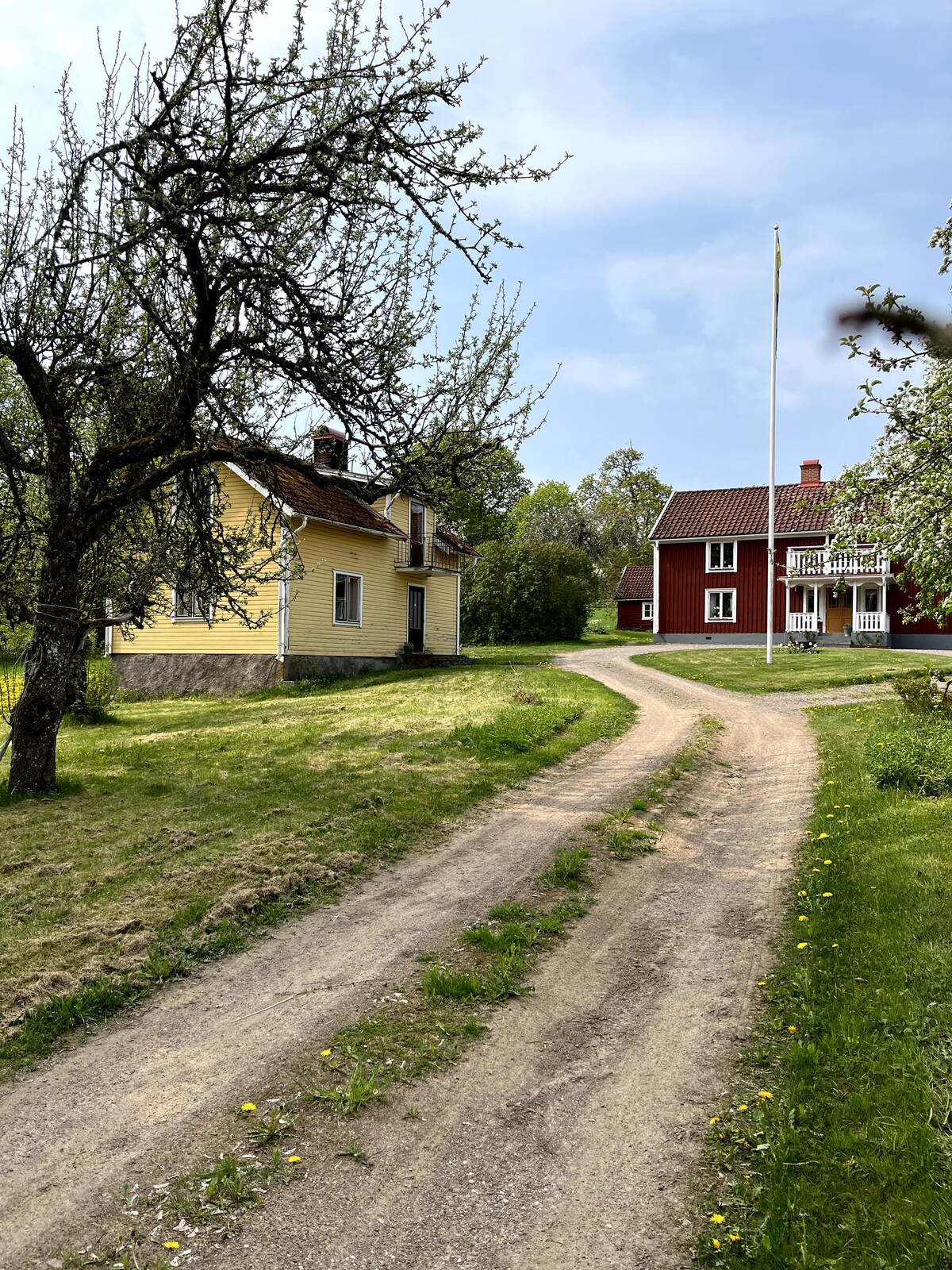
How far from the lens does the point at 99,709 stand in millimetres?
19969

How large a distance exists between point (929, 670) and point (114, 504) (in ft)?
40.5

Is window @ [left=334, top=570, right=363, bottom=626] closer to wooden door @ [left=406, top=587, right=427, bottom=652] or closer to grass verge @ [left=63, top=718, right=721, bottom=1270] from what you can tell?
wooden door @ [left=406, top=587, right=427, bottom=652]

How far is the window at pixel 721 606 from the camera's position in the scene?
39.8m

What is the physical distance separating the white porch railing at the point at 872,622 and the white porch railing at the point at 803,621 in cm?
172

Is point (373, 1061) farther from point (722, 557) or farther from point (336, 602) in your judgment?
point (722, 557)

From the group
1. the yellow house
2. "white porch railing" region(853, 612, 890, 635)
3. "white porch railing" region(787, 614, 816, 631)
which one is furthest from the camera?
"white porch railing" region(787, 614, 816, 631)

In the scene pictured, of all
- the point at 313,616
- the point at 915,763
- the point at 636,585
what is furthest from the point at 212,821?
the point at 636,585

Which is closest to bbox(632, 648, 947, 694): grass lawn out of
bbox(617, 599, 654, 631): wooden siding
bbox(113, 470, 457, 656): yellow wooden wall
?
bbox(113, 470, 457, 656): yellow wooden wall

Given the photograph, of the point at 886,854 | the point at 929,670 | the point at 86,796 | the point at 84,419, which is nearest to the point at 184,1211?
the point at 886,854

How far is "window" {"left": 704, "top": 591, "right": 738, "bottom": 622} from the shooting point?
3978 centimetres

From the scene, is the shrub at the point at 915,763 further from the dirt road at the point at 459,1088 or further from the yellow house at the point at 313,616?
the yellow house at the point at 313,616

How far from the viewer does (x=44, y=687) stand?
1138 cm

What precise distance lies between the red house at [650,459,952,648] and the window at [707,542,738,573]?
4cm

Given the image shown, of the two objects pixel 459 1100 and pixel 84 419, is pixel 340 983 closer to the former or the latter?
pixel 459 1100
